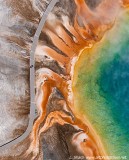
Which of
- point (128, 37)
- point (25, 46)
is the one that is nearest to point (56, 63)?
point (25, 46)

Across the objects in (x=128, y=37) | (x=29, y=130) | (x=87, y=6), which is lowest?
(x=29, y=130)

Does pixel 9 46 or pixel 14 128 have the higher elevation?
pixel 9 46

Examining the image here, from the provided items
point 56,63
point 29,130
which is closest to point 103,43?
point 56,63

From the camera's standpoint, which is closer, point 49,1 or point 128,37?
point 49,1

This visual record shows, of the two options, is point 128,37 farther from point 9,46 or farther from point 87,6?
point 9,46

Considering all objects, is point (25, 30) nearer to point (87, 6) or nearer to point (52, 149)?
point (87, 6)

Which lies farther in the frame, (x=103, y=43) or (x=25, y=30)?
(x=103, y=43)
